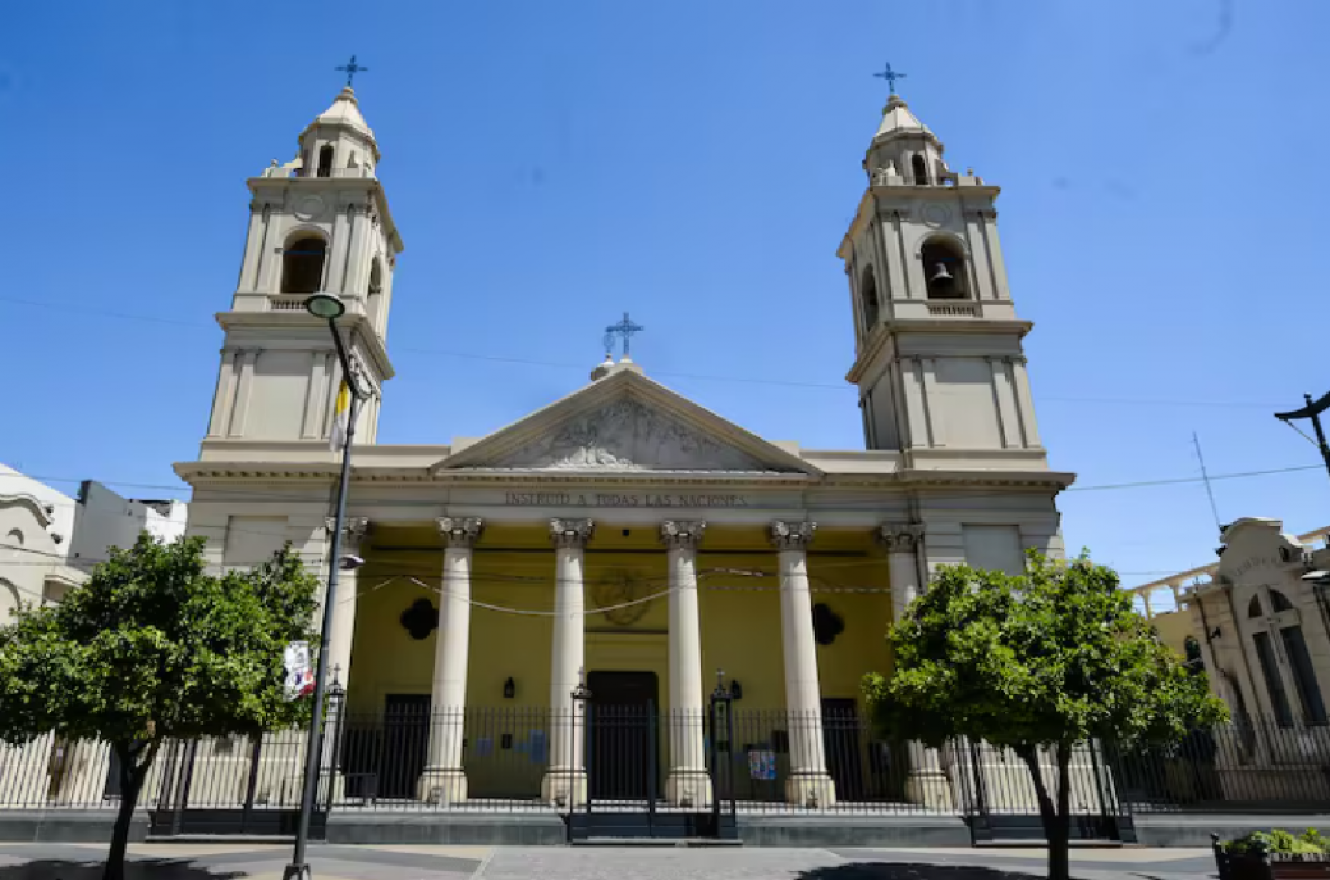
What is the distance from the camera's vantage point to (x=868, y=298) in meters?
31.9

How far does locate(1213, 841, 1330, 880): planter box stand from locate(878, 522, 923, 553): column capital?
14345 millimetres

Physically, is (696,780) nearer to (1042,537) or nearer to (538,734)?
(538,734)

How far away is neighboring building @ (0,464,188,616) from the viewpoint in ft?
87.1

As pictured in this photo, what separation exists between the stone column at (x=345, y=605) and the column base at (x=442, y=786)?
3367 mm

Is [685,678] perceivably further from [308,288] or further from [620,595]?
[308,288]

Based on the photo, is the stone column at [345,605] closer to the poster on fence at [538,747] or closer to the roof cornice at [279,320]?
the poster on fence at [538,747]

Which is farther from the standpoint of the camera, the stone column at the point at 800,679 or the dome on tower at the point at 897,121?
the dome on tower at the point at 897,121

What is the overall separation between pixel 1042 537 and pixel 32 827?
25.0 metres

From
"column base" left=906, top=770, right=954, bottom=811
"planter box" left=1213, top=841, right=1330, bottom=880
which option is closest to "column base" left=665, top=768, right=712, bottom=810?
"column base" left=906, top=770, right=954, bottom=811

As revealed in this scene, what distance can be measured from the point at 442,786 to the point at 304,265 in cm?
1811

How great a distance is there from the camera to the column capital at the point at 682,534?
24.1 metres

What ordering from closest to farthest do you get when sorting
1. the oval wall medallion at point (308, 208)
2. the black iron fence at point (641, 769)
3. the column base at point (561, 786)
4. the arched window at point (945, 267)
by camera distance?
the black iron fence at point (641, 769), the column base at point (561, 786), the oval wall medallion at point (308, 208), the arched window at point (945, 267)

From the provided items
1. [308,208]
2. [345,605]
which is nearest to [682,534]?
[345,605]

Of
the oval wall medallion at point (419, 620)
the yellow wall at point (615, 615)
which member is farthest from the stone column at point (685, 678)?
the oval wall medallion at point (419, 620)
